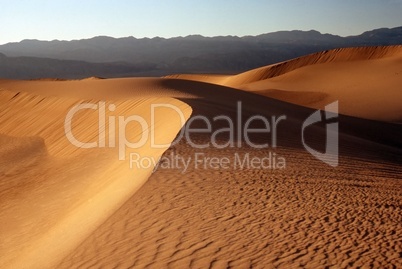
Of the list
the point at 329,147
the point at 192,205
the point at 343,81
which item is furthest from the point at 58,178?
the point at 343,81

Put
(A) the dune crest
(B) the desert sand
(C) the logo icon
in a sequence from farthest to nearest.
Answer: (C) the logo icon
(A) the dune crest
(B) the desert sand

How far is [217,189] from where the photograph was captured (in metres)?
6.75

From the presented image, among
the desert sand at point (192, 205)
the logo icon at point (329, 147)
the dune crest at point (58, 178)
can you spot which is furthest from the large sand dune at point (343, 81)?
the dune crest at point (58, 178)

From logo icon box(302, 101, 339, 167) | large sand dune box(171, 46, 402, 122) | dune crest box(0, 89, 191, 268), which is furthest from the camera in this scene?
large sand dune box(171, 46, 402, 122)

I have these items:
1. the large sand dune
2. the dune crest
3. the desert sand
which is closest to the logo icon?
the desert sand

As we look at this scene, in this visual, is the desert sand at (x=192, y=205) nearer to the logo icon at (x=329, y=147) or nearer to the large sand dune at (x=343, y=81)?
the logo icon at (x=329, y=147)

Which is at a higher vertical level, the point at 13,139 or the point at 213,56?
the point at 213,56

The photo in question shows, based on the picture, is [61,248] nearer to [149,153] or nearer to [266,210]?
[266,210]

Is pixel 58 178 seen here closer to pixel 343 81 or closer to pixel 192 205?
pixel 192 205

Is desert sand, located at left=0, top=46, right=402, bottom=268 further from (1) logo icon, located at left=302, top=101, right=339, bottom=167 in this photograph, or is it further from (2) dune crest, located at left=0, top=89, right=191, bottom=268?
(1) logo icon, located at left=302, top=101, right=339, bottom=167

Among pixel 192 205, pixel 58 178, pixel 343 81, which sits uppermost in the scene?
pixel 343 81

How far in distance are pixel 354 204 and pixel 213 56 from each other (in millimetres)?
112411

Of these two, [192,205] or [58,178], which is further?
[58,178]

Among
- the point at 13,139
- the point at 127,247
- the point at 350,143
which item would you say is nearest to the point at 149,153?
the point at 127,247
